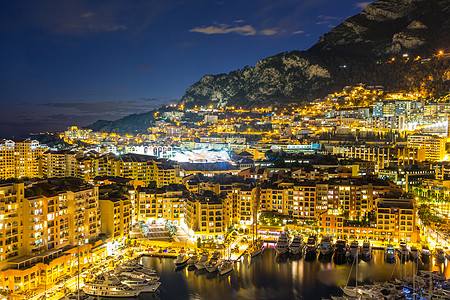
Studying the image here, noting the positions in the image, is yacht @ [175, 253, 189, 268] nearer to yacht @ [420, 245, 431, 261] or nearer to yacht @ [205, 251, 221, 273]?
yacht @ [205, 251, 221, 273]

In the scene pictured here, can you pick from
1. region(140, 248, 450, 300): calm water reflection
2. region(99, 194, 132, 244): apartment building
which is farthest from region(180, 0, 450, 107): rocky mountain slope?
region(99, 194, 132, 244): apartment building

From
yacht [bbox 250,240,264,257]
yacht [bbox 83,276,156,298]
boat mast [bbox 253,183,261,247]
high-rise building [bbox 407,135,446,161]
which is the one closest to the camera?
yacht [bbox 83,276,156,298]

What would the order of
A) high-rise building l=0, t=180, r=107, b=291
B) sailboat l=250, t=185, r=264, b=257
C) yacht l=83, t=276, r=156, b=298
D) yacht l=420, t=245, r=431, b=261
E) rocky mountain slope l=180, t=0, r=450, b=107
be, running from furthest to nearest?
1. rocky mountain slope l=180, t=0, r=450, b=107
2. sailboat l=250, t=185, r=264, b=257
3. yacht l=420, t=245, r=431, b=261
4. yacht l=83, t=276, r=156, b=298
5. high-rise building l=0, t=180, r=107, b=291

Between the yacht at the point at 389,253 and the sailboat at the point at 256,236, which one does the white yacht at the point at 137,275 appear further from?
the yacht at the point at 389,253

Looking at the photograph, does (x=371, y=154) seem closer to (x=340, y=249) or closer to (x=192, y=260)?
(x=340, y=249)

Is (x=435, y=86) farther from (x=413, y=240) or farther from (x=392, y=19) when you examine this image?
(x=413, y=240)

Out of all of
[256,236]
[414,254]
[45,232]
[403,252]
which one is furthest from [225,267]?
[414,254]

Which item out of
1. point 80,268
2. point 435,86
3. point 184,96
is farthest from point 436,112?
point 184,96
